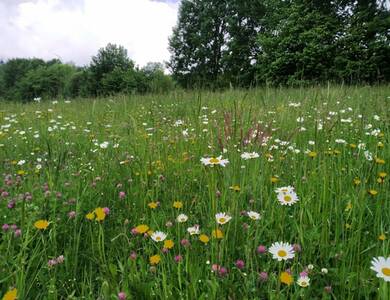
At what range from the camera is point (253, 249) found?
3.94 feet

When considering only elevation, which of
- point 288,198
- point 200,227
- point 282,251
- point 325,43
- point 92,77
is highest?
point 325,43

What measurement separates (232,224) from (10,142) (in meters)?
2.97

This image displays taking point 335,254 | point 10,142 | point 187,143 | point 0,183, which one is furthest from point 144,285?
point 10,142

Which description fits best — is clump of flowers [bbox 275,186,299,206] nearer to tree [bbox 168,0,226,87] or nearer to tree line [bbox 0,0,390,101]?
tree line [bbox 0,0,390,101]

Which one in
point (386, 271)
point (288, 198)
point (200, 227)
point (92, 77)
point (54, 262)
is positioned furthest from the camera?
point (92, 77)

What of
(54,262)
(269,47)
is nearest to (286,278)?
(54,262)

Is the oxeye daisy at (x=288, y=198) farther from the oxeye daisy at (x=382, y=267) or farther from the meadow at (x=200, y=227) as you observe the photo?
the oxeye daisy at (x=382, y=267)

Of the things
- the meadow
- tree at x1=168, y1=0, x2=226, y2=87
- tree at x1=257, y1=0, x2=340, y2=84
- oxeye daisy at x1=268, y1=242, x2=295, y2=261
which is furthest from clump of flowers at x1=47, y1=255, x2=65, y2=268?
tree at x1=168, y1=0, x2=226, y2=87

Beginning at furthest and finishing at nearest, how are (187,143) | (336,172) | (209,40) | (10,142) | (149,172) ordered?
1. (209,40)
2. (10,142)
3. (187,143)
4. (149,172)
5. (336,172)

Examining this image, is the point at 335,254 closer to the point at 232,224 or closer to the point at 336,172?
the point at 232,224

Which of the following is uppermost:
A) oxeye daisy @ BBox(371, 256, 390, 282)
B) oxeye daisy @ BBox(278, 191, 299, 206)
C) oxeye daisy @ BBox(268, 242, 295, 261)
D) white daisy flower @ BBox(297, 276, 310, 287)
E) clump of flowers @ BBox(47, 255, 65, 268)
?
oxeye daisy @ BBox(278, 191, 299, 206)

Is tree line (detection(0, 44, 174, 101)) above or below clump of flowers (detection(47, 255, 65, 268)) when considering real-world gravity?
above

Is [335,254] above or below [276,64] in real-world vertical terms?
below

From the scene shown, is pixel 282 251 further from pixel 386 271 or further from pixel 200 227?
pixel 200 227
